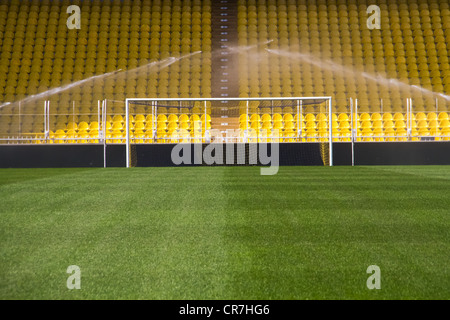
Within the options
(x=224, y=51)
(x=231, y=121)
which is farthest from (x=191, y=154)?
(x=224, y=51)

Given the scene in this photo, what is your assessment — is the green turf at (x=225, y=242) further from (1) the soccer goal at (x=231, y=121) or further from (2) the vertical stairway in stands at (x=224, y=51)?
(2) the vertical stairway in stands at (x=224, y=51)

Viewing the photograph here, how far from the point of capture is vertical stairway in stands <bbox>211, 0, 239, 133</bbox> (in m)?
14.2

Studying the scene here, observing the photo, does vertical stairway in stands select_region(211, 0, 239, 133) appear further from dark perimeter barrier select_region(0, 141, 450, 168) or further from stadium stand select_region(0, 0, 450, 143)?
dark perimeter barrier select_region(0, 141, 450, 168)

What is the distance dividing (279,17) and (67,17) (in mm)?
6788

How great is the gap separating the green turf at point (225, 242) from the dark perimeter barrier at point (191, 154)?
4868 millimetres

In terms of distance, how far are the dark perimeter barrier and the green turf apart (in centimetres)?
487

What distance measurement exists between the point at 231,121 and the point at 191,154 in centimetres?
183

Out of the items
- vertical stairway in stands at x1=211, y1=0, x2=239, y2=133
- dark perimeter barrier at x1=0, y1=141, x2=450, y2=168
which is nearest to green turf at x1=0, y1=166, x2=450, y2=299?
dark perimeter barrier at x1=0, y1=141, x2=450, y2=168

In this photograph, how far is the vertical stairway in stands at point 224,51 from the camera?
46.6 feet

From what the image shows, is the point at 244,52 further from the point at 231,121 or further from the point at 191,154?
the point at 191,154

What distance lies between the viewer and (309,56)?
1517cm

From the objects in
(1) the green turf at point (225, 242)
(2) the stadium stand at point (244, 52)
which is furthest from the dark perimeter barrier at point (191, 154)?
(1) the green turf at point (225, 242)

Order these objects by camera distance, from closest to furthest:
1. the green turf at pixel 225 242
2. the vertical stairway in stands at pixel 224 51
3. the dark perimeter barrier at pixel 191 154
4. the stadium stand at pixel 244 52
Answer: the green turf at pixel 225 242 → the dark perimeter barrier at pixel 191 154 → the stadium stand at pixel 244 52 → the vertical stairway in stands at pixel 224 51
